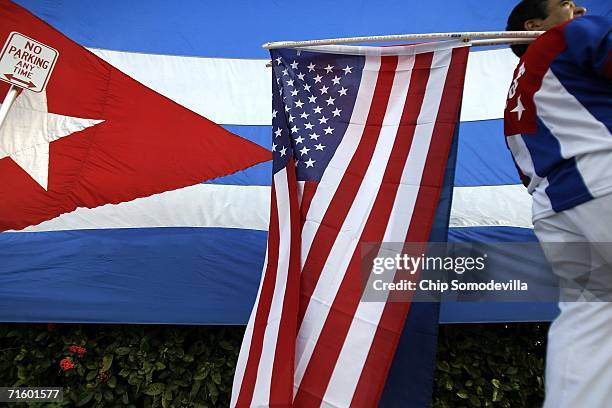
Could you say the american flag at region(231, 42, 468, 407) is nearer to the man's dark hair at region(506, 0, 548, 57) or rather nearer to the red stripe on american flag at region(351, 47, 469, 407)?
the red stripe on american flag at region(351, 47, 469, 407)

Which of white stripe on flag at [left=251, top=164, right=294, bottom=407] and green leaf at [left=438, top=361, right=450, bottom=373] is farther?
green leaf at [left=438, top=361, right=450, bottom=373]

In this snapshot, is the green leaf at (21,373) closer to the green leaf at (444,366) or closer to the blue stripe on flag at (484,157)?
the green leaf at (444,366)

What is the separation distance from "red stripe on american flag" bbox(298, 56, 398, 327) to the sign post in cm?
109

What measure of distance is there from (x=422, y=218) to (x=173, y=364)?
49.4 inches

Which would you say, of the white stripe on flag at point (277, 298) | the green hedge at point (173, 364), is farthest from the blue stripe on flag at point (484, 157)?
the white stripe on flag at point (277, 298)

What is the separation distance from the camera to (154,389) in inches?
75.0

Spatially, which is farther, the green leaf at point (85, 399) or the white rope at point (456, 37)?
the green leaf at point (85, 399)

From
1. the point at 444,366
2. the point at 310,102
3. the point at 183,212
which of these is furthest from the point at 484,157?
the point at 183,212

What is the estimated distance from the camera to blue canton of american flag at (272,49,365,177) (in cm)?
148

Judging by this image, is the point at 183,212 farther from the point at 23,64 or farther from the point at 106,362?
the point at 23,64

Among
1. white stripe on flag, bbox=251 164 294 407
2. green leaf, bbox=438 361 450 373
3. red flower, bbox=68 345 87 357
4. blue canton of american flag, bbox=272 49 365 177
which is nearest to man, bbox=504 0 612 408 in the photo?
blue canton of american flag, bbox=272 49 365 177

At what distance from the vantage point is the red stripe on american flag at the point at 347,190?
1.37 metres

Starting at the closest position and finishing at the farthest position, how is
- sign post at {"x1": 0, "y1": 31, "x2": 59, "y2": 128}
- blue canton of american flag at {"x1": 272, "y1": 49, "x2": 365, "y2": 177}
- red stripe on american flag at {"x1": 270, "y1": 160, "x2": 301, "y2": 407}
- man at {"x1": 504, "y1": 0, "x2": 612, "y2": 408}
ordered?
man at {"x1": 504, "y1": 0, "x2": 612, "y2": 408}
red stripe on american flag at {"x1": 270, "y1": 160, "x2": 301, "y2": 407}
blue canton of american flag at {"x1": 272, "y1": 49, "x2": 365, "y2": 177}
sign post at {"x1": 0, "y1": 31, "x2": 59, "y2": 128}

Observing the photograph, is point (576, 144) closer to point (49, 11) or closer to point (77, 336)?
point (77, 336)
